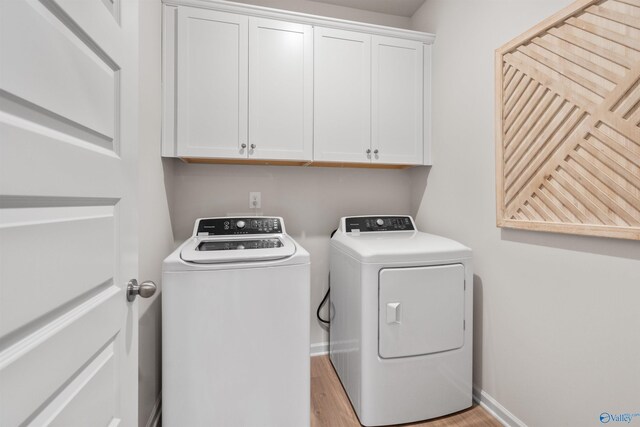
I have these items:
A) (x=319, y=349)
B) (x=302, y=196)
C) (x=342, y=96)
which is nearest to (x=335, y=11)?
(x=342, y=96)

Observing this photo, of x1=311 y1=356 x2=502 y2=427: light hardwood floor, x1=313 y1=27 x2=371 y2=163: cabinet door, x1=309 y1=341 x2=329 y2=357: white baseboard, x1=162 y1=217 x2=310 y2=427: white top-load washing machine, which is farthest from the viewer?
x1=309 y1=341 x2=329 y2=357: white baseboard

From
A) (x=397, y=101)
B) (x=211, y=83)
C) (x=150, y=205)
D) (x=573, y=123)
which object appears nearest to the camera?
(x=573, y=123)

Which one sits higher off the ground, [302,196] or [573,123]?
[573,123]

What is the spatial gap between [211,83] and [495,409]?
2.46 m

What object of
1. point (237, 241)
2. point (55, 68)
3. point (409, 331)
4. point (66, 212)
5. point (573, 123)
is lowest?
point (409, 331)

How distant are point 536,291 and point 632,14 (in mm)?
1135

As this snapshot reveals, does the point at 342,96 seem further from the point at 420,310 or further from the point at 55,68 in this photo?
the point at 55,68

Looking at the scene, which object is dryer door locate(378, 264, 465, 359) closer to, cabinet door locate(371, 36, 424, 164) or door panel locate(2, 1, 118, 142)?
cabinet door locate(371, 36, 424, 164)

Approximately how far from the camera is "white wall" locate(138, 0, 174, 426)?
1346mm

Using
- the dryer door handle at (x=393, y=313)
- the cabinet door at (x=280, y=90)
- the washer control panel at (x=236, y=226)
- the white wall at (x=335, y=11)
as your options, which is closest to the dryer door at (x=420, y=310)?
the dryer door handle at (x=393, y=313)

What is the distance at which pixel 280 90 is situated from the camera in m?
1.93

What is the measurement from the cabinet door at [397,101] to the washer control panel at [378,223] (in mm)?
418

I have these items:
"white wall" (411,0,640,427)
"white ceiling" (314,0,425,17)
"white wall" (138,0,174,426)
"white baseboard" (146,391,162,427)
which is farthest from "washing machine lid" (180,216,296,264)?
"white ceiling" (314,0,425,17)

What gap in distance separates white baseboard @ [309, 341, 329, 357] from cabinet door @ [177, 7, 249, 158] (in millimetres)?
1530
